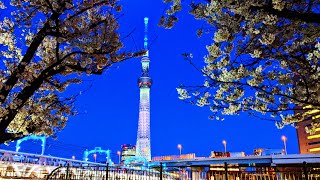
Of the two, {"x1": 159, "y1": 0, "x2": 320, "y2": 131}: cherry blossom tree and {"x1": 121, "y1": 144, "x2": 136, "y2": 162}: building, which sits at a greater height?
{"x1": 121, "y1": 144, "x2": 136, "y2": 162}: building

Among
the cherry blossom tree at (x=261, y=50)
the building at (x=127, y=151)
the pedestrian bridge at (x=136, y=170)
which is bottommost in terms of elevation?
the pedestrian bridge at (x=136, y=170)

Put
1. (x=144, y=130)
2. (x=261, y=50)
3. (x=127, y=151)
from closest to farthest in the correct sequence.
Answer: (x=261, y=50) < (x=144, y=130) < (x=127, y=151)

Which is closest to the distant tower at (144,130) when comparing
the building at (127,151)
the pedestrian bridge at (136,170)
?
the pedestrian bridge at (136,170)

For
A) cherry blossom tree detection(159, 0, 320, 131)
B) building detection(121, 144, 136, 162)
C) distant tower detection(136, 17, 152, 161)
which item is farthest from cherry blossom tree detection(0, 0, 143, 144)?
building detection(121, 144, 136, 162)

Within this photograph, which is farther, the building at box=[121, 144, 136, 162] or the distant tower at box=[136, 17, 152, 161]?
the building at box=[121, 144, 136, 162]

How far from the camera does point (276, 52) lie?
7.65 m

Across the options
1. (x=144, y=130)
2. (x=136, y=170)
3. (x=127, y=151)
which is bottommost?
(x=136, y=170)

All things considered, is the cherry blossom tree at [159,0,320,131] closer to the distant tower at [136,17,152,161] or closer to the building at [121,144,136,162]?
the distant tower at [136,17,152,161]

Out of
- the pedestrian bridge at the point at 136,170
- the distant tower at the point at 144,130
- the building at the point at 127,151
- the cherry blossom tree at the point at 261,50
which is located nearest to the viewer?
the cherry blossom tree at the point at 261,50

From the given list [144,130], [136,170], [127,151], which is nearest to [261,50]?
[136,170]

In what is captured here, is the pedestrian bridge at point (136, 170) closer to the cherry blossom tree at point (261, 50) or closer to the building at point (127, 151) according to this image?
the cherry blossom tree at point (261, 50)

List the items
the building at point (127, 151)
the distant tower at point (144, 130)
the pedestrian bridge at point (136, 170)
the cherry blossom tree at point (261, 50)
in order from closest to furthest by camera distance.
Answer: the cherry blossom tree at point (261, 50)
the pedestrian bridge at point (136, 170)
the distant tower at point (144, 130)
the building at point (127, 151)

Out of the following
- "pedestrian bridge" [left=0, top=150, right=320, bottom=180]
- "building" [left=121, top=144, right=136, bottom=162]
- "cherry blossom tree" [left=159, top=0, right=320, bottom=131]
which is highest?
"building" [left=121, top=144, right=136, bottom=162]

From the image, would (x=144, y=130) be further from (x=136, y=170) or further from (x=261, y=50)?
(x=261, y=50)
